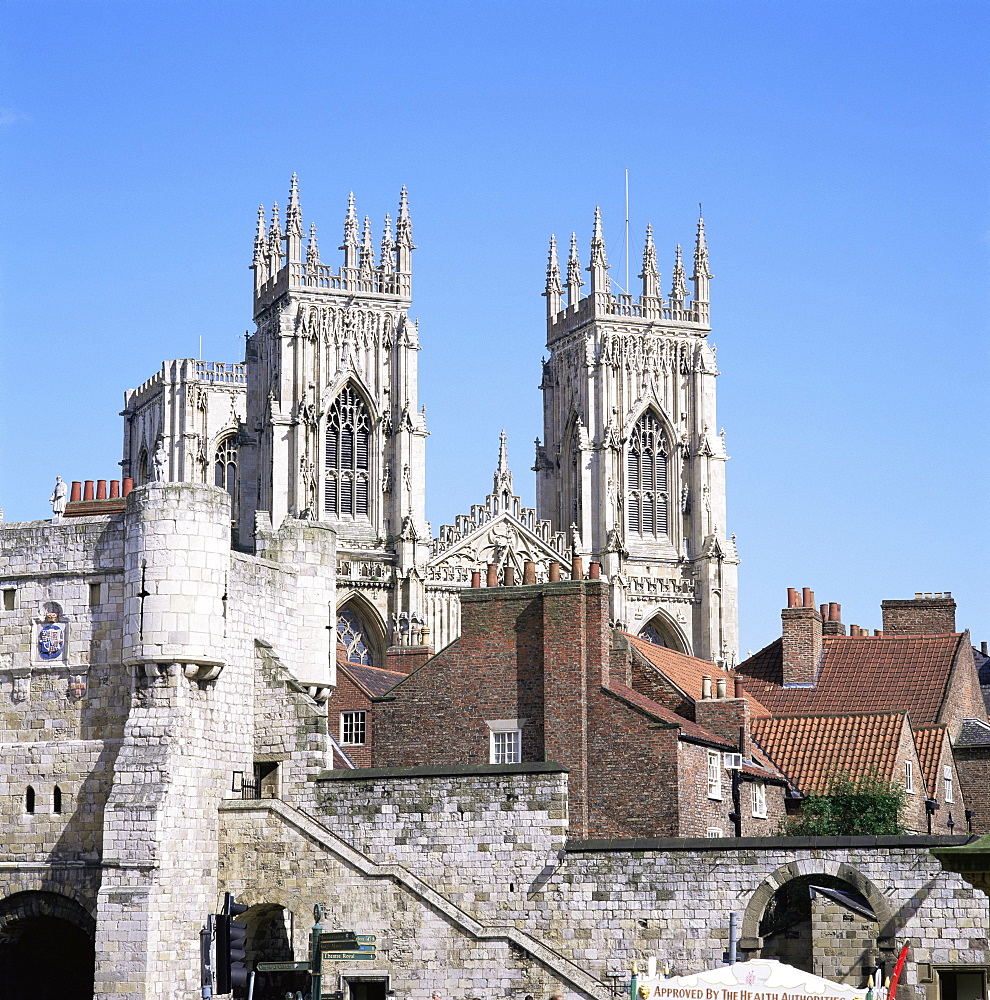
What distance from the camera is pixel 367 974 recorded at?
105 feet

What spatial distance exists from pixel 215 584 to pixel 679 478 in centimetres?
6274

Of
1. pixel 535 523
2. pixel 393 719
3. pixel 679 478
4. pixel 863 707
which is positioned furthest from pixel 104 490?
pixel 679 478

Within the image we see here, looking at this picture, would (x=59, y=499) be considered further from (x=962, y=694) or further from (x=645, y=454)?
(x=645, y=454)

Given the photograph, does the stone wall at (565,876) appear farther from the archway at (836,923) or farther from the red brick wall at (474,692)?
the red brick wall at (474,692)

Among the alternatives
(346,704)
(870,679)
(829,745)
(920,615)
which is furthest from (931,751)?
(346,704)

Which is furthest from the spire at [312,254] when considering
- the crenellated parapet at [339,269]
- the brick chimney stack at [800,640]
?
the brick chimney stack at [800,640]

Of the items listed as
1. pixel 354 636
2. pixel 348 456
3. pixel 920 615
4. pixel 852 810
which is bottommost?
pixel 852 810

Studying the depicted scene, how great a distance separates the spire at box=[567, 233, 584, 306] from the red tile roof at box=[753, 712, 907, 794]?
5607cm

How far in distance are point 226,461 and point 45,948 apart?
221ft

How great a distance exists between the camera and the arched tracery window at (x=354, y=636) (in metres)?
83.1

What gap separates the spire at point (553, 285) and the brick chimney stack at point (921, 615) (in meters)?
47.7

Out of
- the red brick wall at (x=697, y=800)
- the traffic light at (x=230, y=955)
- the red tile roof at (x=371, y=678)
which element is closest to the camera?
the traffic light at (x=230, y=955)

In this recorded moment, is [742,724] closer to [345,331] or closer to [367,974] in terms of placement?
[367,974]

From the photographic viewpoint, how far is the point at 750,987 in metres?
23.6
